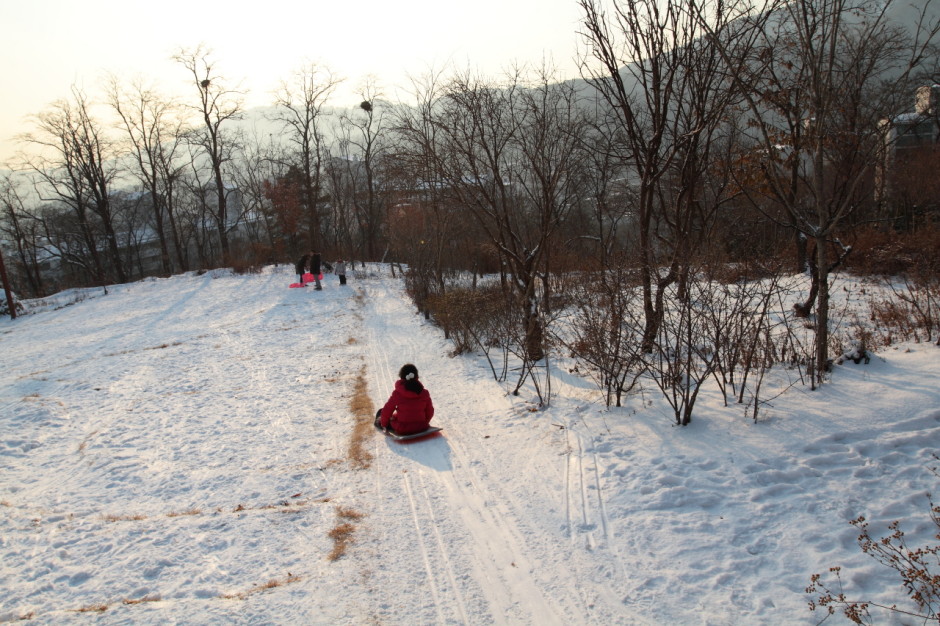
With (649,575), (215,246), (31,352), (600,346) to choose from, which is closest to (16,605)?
(649,575)

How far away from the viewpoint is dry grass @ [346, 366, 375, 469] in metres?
6.50

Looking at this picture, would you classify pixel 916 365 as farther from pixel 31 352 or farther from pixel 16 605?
pixel 31 352

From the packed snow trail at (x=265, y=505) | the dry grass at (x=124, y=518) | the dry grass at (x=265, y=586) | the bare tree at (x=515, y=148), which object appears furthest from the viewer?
the bare tree at (x=515, y=148)

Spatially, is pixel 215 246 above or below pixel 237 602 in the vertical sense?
above

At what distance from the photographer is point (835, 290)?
15.9m

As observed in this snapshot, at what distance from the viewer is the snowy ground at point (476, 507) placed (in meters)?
3.62

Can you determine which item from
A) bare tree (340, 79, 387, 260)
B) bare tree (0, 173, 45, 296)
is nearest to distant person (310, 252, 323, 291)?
bare tree (340, 79, 387, 260)

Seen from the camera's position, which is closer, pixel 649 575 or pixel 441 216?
pixel 649 575

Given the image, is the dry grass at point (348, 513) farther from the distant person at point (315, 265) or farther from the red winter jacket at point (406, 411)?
the distant person at point (315, 265)

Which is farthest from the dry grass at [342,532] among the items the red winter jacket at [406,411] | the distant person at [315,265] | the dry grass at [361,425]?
the distant person at [315,265]

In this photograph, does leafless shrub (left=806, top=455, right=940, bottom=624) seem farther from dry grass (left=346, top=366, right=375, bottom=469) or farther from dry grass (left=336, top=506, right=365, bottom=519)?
dry grass (left=346, top=366, right=375, bottom=469)

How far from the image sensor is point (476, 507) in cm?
500

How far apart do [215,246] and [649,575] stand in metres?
70.0

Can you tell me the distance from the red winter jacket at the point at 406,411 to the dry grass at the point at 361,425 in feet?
1.60
